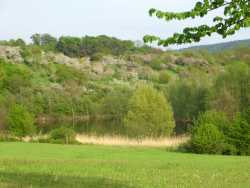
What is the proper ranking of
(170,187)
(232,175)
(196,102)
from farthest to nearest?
(196,102)
(232,175)
(170,187)

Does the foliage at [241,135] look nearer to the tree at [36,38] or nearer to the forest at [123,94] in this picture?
the forest at [123,94]

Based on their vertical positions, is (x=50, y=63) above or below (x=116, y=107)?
above

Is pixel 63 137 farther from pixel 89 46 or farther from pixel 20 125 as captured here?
pixel 89 46

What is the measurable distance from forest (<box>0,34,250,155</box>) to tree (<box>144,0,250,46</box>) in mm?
10348

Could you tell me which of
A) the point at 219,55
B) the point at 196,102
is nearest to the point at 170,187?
the point at 196,102

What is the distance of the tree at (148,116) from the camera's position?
→ 126ft

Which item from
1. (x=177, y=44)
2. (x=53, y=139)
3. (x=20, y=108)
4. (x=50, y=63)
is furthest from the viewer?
(x=50, y=63)

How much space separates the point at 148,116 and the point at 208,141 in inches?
649

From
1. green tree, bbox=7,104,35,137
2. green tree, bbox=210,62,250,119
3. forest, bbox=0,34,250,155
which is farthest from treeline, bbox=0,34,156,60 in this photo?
green tree, bbox=7,104,35,137

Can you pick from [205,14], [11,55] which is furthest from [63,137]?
[11,55]

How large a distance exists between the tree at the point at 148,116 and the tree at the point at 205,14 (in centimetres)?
3141

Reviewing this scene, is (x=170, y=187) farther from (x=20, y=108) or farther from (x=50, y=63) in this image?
(x=50, y=63)

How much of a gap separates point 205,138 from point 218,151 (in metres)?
0.95

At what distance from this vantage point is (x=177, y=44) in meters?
6.20
